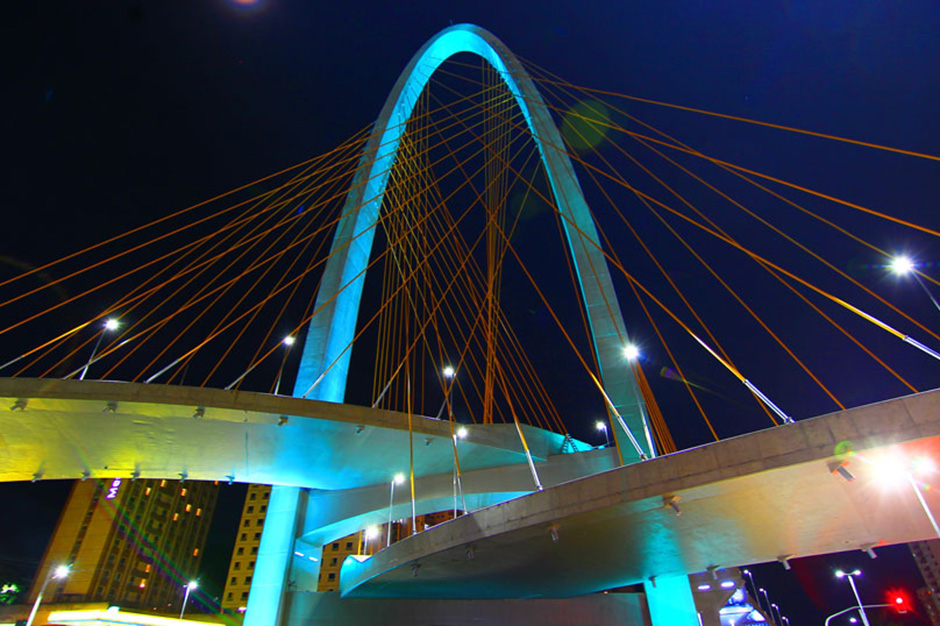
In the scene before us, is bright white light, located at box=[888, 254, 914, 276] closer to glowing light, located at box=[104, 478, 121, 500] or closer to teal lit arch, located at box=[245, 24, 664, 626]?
teal lit arch, located at box=[245, 24, 664, 626]

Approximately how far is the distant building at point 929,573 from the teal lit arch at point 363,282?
108388 millimetres

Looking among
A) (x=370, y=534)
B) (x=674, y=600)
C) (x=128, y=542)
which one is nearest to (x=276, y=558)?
(x=674, y=600)

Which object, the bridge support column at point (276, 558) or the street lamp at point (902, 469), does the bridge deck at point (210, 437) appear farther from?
the street lamp at point (902, 469)

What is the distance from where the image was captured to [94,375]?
27.0 m

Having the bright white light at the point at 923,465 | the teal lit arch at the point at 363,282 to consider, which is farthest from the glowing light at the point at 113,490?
the bright white light at the point at 923,465

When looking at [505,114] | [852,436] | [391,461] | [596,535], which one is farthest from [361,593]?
[505,114]

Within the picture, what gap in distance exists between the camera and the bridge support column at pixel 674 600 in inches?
587

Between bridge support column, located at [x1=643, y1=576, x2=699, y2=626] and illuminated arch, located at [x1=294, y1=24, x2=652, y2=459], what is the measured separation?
12.0ft

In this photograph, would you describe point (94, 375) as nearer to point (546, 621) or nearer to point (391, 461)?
point (391, 461)

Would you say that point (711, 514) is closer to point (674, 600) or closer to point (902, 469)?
point (902, 469)

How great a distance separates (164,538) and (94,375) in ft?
199

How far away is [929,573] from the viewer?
101312 mm

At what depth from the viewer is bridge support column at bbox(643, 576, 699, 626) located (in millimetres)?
14906

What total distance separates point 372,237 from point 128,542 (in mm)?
67459
